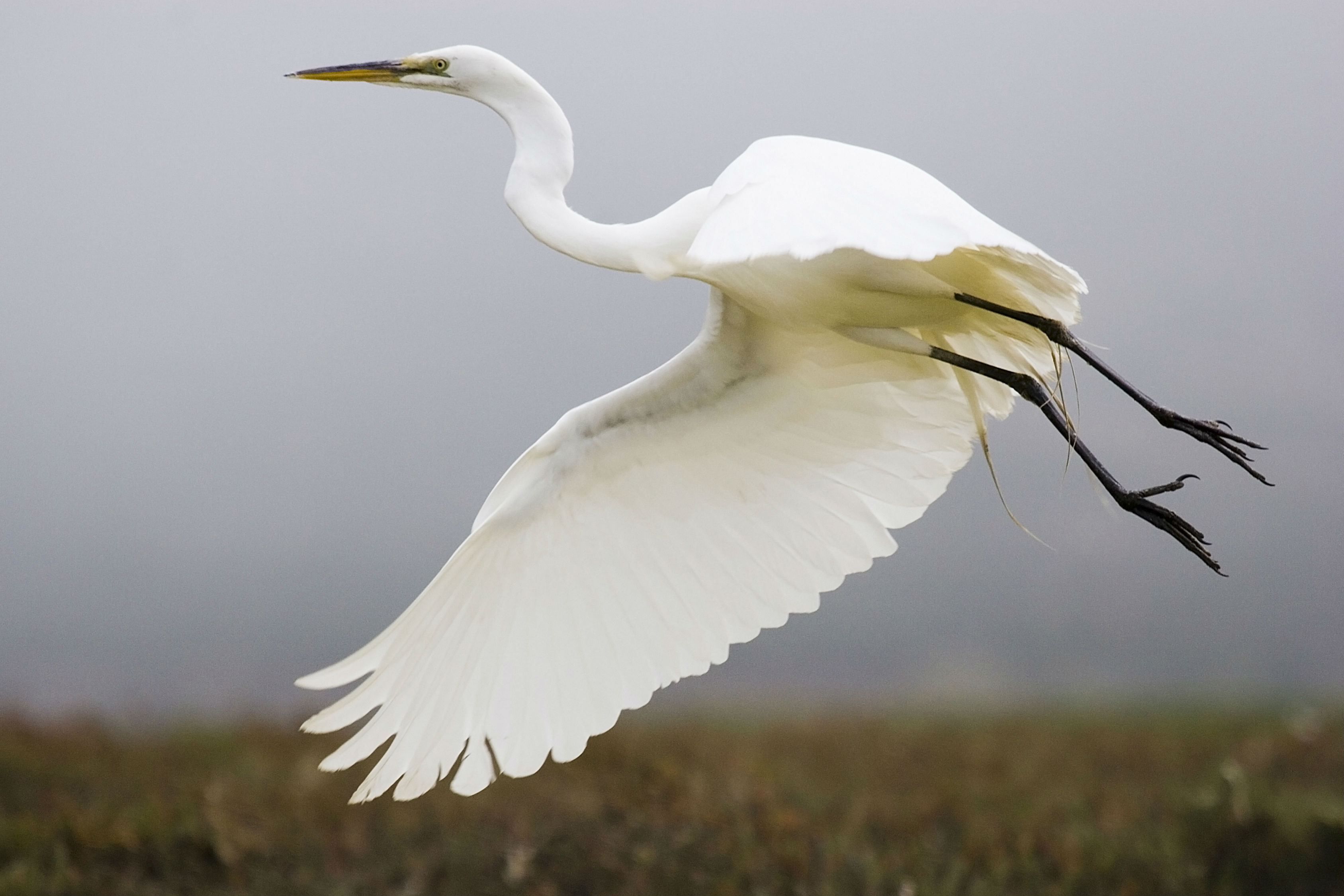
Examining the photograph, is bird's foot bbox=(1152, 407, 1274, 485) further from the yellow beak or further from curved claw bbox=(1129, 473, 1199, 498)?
the yellow beak

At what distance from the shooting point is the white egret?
2748mm

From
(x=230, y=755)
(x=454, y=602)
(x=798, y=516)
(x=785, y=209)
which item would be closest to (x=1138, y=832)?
(x=798, y=516)

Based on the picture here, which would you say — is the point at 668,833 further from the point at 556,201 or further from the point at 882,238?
the point at 882,238

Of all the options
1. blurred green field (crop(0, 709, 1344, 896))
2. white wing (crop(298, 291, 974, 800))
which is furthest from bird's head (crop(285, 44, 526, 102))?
blurred green field (crop(0, 709, 1344, 896))

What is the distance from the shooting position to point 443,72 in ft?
10.1

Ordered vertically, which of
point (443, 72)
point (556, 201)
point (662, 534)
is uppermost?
point (443, 72)

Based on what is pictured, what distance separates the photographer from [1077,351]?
272 cm

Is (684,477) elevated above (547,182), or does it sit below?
below

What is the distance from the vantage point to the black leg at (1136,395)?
268 centimetres

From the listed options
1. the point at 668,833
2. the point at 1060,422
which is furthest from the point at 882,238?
the point at 668,833

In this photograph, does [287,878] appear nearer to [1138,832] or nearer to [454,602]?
[454,602]

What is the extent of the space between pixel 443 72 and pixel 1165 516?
2163mm

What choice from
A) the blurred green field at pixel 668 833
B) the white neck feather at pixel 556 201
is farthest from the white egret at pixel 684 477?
the blurred green field at pixel 668 833

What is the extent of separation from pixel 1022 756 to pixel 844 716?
2871 millimetres
